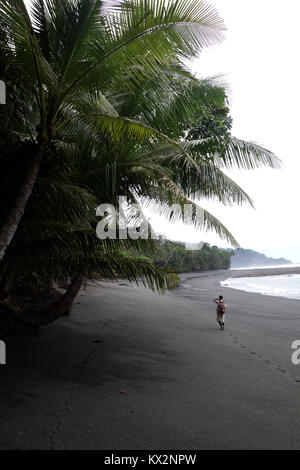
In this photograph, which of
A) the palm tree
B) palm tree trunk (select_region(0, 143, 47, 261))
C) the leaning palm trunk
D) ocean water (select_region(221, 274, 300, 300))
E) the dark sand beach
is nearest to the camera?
the dark sand beach

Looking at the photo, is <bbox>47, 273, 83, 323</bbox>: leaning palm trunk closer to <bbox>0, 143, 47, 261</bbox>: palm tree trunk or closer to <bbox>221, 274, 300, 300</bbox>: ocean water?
<bbox>0, 143, 47, 261</bbox>: palm tree trunk

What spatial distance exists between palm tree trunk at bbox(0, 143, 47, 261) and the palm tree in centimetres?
1

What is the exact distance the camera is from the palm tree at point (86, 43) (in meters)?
3.93

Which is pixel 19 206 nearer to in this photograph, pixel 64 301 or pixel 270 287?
pixel 64 301

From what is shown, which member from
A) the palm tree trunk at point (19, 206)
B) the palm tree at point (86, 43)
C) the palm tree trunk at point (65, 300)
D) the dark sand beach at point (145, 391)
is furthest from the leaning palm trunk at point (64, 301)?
the palm tree at point (86, 43)

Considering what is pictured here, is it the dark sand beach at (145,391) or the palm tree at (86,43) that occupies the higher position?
the palm tree at (86,43)

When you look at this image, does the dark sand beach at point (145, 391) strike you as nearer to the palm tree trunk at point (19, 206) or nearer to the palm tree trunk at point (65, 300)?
the palm tree trunk at point (65, 300)

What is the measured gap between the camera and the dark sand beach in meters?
3.32

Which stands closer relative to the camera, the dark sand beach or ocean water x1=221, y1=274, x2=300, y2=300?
the dark sand beach

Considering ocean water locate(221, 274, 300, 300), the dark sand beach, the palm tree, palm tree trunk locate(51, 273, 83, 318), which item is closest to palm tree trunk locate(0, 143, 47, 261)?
the palm tree

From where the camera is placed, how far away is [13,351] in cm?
552

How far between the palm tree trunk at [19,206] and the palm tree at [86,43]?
0.04 ft
